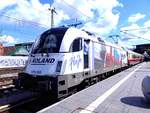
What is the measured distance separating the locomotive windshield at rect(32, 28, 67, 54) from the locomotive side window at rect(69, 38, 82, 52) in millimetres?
591

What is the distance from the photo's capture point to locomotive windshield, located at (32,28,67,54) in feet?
36.0

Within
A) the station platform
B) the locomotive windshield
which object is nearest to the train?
the locomotive windshield

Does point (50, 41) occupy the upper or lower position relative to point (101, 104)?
upper

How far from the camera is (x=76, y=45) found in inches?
449

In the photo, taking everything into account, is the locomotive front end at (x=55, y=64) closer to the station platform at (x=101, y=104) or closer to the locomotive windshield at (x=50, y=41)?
the locomotive windshield at (x=50, y=41)

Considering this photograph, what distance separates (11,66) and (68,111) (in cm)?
1834

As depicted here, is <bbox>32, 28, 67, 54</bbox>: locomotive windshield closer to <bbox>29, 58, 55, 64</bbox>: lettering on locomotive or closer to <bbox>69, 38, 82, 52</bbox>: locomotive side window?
<bbox>29, 58, 55, 64</bbox>: lettering on locomotive

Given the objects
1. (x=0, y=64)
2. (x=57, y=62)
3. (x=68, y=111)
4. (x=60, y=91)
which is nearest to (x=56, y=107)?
(x=68, y=111)

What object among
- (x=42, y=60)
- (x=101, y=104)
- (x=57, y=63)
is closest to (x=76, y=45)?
(x=57, y=63)

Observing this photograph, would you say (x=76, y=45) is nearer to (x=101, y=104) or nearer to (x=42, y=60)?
(x=42, y=60)

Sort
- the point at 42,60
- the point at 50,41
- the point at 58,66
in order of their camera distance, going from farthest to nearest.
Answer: the point at 50,41 < the point at 42,60 < the point at 58,66

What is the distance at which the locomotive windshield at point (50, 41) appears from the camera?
1098 centimetres

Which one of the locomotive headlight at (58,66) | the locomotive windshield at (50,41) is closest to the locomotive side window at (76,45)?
the locomotive windshield at (50,41)

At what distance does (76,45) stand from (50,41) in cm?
115
